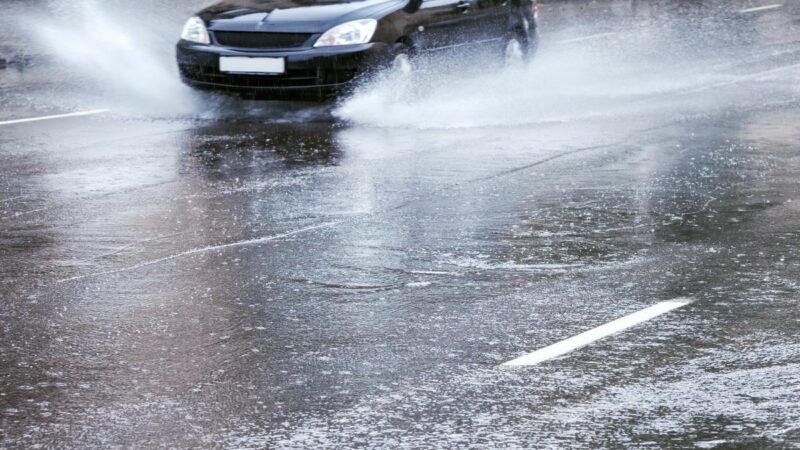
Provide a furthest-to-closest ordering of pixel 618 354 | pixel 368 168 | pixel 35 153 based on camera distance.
A: pixel 35 153 → pixel 368 168 → pixel 618 354

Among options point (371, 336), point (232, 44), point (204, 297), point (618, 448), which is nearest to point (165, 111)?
point (232, 44)

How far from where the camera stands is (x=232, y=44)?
1310 centimetres

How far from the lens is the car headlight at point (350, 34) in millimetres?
12867

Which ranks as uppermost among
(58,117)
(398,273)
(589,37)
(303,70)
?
(303,70)

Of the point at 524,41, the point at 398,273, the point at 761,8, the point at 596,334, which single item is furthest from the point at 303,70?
the point at 761,8

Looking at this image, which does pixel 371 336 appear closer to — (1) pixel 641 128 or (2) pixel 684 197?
(2) pixel 684 197

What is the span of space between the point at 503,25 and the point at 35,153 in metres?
5.50

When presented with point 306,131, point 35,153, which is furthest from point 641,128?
point 35,153

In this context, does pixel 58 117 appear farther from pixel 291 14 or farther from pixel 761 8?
pixel 761 8

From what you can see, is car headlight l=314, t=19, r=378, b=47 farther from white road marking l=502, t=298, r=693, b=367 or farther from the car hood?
white road marking l=502, t=298, r=693, b=367

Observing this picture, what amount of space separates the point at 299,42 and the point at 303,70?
0.87 feet

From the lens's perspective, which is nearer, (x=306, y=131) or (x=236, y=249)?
(x=236, y=249)

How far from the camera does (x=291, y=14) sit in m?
13.2

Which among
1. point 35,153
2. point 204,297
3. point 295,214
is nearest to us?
point 204,297
